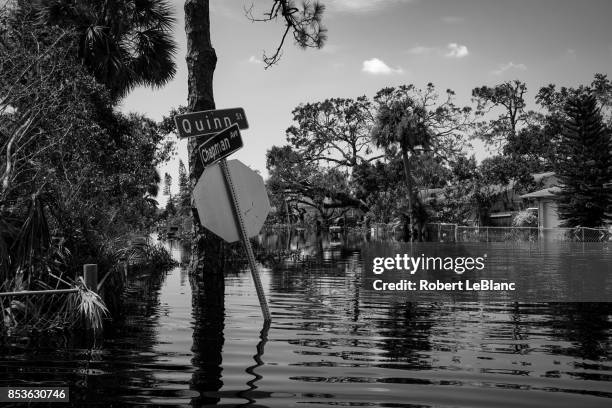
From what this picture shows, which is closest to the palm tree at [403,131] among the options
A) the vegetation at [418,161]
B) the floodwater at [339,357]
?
the vegetation at [418,161]

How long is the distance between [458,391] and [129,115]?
921 inches

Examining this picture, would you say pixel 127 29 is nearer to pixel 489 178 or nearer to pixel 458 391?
pixel 458 391

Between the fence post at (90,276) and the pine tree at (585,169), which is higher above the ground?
the pine tree at (585,169)

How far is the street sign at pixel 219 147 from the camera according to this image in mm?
6816

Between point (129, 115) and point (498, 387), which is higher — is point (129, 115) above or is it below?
above

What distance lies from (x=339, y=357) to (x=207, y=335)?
2.13 m

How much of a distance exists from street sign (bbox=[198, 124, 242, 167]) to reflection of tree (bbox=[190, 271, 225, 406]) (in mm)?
2087

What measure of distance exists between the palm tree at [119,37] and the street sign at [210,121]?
39.5 feet

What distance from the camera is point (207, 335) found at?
7.91m

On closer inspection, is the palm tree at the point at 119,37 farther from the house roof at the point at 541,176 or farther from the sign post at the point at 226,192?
the house roof at the point at 541,176

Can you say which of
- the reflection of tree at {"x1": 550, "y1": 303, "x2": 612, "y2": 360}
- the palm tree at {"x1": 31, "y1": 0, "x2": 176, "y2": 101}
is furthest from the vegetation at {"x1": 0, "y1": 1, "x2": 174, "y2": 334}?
the reflection of tree at {"x1": 550, "y1": 303, "x2": 612, "y2": 360}

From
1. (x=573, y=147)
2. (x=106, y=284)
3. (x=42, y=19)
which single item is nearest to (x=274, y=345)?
(x=106, y=284)

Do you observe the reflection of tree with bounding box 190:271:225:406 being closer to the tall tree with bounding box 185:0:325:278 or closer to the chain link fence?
the tall tree with bounding box 185:0:325:278

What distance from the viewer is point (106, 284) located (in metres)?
9.94
